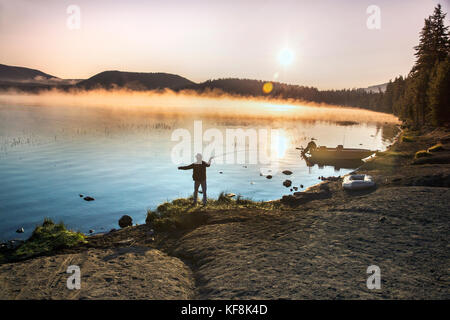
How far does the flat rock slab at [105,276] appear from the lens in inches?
308

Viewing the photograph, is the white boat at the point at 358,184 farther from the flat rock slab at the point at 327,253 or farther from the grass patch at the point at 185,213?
the grass patch at the point at 185,213

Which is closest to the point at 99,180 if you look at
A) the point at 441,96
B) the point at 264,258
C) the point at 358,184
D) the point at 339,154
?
the point at 358,184

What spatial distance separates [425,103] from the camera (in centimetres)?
6444

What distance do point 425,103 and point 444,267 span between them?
68389 mm

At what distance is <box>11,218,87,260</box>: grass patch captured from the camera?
11.5 metres

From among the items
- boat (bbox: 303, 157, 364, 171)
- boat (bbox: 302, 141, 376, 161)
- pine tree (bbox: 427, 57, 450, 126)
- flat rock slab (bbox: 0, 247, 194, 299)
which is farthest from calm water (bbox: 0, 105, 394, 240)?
pine tree (bbox: 427, 57, 450, 126)

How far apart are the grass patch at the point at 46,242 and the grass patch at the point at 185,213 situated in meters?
3.49

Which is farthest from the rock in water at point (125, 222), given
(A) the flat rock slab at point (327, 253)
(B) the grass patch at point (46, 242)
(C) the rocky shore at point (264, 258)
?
(A) the flat rock slab at point (327, 253)

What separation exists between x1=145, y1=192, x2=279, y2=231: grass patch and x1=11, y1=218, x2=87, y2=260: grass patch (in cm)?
349

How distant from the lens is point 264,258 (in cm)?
953

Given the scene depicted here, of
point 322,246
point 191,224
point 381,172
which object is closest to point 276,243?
point 322,246

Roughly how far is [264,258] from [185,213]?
671 cm

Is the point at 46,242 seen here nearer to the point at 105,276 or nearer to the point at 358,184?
the point at 105,276

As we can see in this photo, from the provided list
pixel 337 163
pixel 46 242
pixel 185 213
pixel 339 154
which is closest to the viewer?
pixel 46 242
